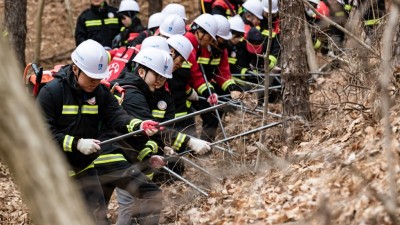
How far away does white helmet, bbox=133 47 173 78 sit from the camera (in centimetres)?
866

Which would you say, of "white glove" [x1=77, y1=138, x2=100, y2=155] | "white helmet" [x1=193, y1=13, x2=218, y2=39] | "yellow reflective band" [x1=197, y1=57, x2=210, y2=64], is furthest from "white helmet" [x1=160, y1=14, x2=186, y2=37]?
"white glove" [x1=77, y1=138, x2=100, y2=155]

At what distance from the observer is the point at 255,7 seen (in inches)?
508

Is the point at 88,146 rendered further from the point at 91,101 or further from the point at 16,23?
the point at 16,23

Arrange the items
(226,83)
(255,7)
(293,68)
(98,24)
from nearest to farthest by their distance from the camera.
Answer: (293,68) < (226,83) < (255,7) < (98,24)

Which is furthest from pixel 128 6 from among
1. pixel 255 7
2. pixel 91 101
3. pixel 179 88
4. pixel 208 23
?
pixel 91 101

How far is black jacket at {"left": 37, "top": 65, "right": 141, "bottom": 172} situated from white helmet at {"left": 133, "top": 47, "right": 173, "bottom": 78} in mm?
860

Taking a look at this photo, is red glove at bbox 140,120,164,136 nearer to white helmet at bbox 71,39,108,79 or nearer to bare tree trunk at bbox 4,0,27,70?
white helmet at bbox 71,39,108,79

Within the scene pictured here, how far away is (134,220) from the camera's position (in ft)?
27.6

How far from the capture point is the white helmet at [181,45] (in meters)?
9.84

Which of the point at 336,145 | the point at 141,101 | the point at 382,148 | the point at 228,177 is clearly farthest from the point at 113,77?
the point at 382,148

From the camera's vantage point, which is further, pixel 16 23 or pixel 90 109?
pixel 16 23

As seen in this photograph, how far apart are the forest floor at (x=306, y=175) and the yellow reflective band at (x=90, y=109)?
1.42 meters

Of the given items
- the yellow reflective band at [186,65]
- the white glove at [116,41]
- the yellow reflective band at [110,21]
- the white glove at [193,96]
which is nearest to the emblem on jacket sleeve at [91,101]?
the yellow reflective band at [186,65]

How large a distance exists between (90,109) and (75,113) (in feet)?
0.52
